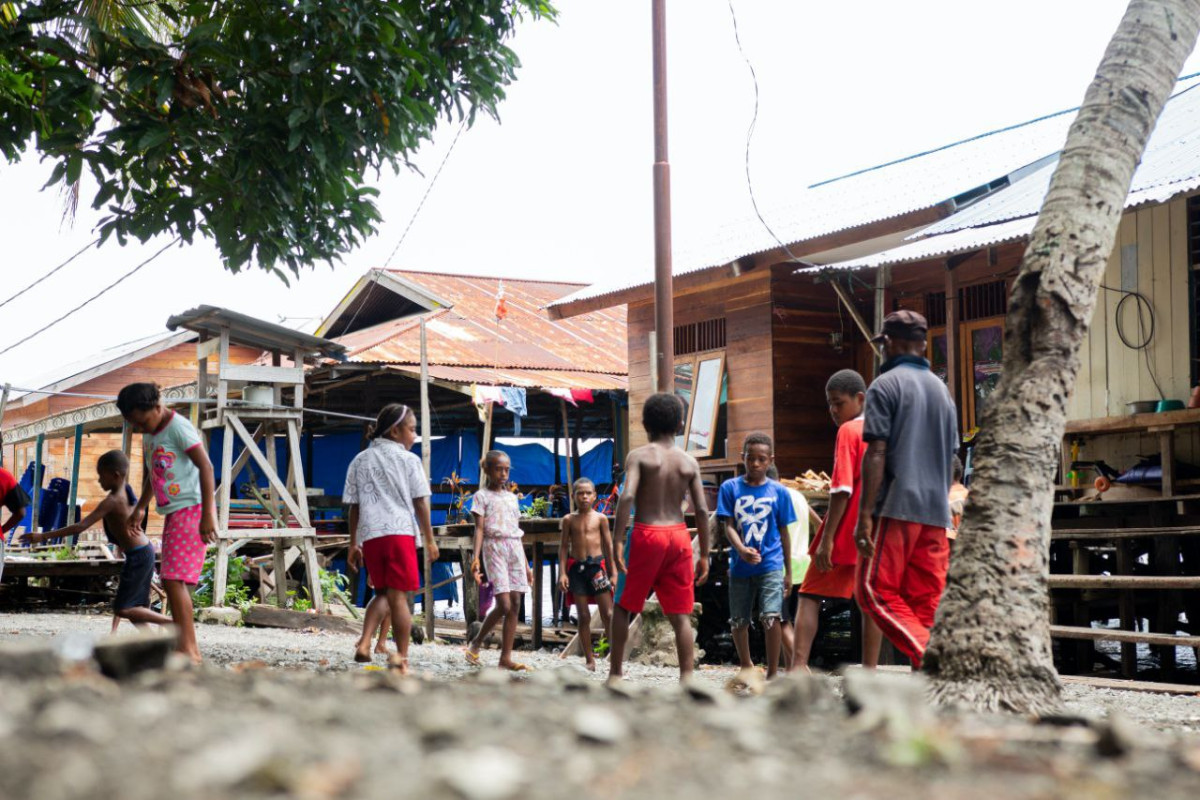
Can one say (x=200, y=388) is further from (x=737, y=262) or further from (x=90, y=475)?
(x=90, y=475)

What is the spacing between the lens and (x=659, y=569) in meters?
6.57

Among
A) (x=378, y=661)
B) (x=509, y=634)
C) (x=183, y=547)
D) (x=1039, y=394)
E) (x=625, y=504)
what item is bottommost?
(x=378, y=661)

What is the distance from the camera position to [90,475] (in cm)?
2639

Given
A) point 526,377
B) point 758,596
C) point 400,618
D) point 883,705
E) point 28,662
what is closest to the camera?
point 883,705

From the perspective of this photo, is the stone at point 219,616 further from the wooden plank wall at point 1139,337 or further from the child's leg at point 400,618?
the wooden plank wall at point 1139,337

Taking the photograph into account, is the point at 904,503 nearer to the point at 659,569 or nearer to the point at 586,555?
the point at 659,569

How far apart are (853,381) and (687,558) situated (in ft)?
4.29

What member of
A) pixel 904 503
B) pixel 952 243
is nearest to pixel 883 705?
pixel 904 503

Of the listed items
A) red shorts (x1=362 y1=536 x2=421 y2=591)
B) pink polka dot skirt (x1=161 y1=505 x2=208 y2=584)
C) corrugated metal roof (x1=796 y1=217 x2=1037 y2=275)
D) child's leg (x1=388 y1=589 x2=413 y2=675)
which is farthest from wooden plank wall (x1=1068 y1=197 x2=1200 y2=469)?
pink polka dot skirt (x1=161 y1=505 x2=208 y2=584)

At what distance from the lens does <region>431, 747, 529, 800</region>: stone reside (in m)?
2.09

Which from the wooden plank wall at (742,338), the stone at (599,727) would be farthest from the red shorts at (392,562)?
the wooden plank wall at (742,338)

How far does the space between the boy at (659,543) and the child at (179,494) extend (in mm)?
2244

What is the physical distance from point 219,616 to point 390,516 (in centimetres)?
687

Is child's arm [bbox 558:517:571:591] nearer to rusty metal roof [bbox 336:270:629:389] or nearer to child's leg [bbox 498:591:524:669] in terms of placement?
child's leg [bbox 498:591:524:669]
